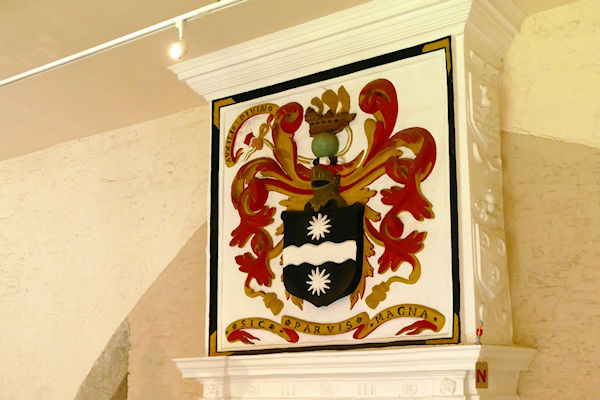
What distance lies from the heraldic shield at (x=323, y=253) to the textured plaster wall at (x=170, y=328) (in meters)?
0.95

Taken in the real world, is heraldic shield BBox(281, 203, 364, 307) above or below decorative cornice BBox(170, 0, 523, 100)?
below

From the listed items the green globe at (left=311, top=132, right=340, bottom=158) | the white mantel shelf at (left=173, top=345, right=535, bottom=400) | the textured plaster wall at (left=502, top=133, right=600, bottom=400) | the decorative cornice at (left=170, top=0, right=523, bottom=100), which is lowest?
the white mantel shelf at (left=173, top=345, right=535, bottom=400)

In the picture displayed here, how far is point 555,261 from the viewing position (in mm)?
3041

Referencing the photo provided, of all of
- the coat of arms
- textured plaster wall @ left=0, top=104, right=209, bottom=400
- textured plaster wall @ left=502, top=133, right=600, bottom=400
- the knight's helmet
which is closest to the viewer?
textured plaster wall @ left=502, top=133, right=600, bottom=400

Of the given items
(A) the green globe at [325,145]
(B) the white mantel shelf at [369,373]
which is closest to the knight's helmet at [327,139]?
(A) the green globe at [325,145]

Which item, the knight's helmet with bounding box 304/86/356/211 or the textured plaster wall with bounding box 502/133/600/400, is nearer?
the textured plaster wall with bounding box 502/133/600/400

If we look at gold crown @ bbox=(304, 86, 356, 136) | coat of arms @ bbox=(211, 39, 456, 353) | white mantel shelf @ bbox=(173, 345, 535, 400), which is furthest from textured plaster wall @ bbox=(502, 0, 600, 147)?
white mantel shelf @ bbox=(173, 345, 535, 400)

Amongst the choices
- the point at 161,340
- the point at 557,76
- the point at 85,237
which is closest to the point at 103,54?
the point at 85,237

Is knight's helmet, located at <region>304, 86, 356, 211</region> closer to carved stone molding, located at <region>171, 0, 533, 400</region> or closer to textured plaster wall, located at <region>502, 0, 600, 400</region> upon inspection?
carved stone molding, located at <region>171, 0, 533, 400</region>

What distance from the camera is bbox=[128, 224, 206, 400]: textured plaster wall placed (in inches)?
160

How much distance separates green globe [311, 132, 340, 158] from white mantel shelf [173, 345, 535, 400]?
0.77 metres

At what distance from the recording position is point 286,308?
10.8 ft

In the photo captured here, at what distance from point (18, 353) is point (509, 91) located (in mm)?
3153

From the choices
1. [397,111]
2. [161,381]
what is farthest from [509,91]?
[161,381]
